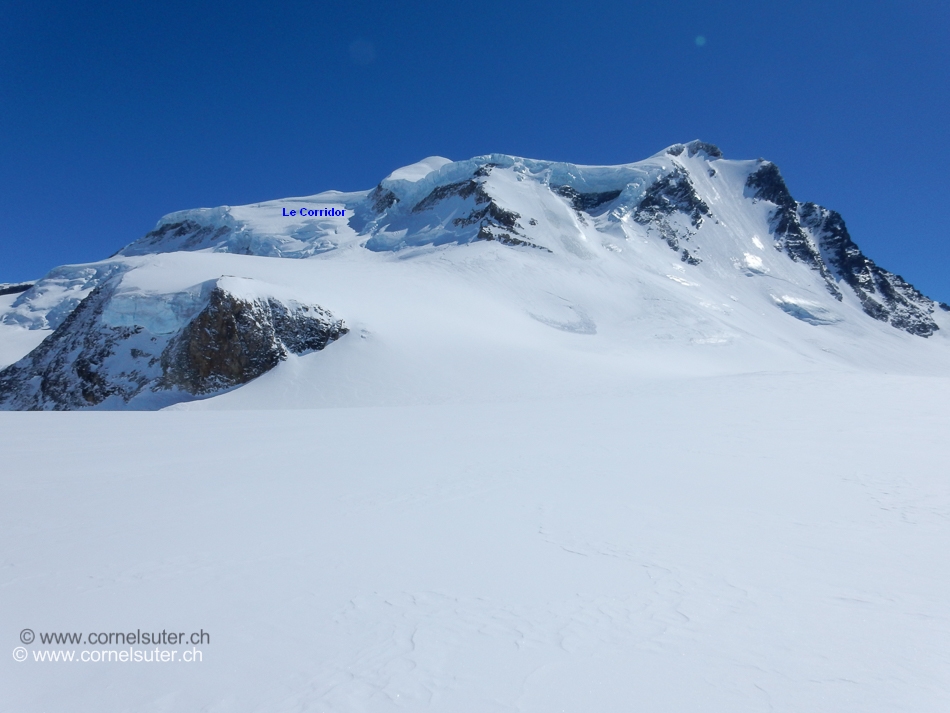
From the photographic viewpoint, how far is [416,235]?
5009 cm

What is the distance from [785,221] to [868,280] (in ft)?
48.5

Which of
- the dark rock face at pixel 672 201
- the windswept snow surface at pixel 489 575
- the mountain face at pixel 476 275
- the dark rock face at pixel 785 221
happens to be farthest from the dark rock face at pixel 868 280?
the windswept snow surface at pixel 489 575

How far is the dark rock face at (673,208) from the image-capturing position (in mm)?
59594

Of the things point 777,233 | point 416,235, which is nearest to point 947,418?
point 416,235

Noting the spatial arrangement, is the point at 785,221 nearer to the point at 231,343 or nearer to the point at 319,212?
the point at 319,212

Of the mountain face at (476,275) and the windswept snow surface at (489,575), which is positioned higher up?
the mountain face at (476,275)

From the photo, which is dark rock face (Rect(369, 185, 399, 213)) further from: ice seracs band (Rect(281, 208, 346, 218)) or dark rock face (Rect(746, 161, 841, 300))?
dark rock face (Rect(746, 161, 841, 300))

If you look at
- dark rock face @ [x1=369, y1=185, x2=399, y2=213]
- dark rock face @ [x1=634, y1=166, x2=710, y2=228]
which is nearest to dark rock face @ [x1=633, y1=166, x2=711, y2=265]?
dark rock face @ [x1=634, y1=166, x2=710, y2=228]

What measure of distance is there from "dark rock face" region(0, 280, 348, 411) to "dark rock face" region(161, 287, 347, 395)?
38 mm

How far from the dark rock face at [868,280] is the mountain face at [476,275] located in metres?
0.32

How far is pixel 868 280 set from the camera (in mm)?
71875

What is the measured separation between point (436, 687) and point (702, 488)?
5.17 m

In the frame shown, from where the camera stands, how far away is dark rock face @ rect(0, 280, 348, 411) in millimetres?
21625

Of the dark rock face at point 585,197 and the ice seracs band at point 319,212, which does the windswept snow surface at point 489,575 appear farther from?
the ice seracs band at point 319,212
